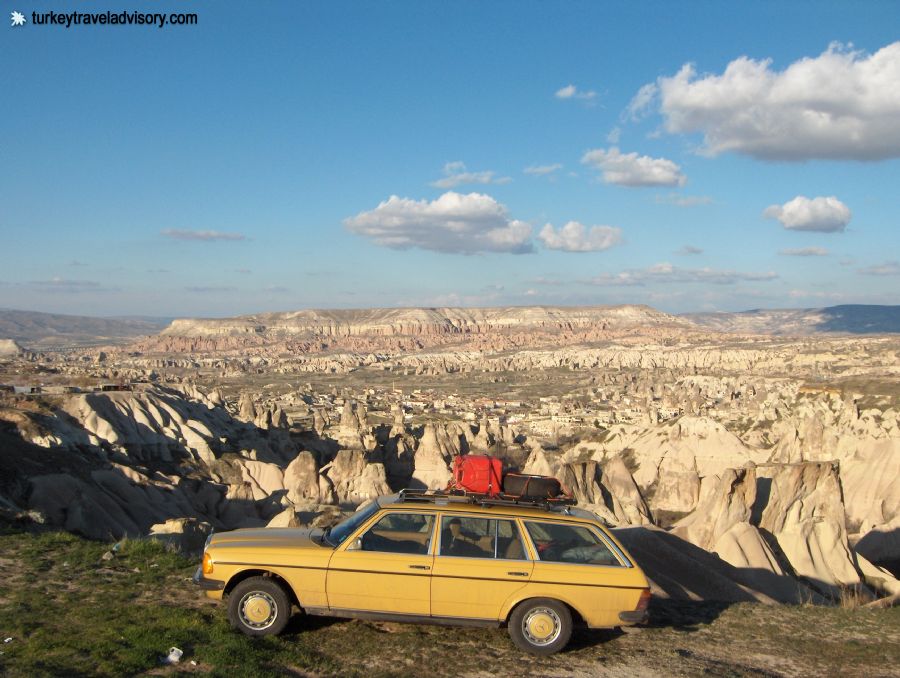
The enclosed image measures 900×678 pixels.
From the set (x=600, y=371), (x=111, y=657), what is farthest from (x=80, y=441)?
(x=600, y=371)

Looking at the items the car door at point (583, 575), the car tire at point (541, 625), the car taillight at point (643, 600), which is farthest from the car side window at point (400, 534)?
the car taillight at point (643, 600)

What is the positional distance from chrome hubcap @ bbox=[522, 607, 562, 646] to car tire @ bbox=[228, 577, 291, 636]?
2.37 m

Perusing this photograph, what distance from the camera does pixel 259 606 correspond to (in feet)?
22.6

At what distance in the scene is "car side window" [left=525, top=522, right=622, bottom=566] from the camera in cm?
710

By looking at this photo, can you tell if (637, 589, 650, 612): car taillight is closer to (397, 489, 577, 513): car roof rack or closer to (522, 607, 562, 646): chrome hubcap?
(522, 607, 562, 646): chrome hubcap

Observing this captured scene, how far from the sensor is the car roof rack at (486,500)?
7.38m

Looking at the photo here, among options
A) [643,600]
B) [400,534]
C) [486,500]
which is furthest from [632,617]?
[400,534]

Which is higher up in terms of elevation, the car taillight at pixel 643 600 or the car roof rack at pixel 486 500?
the car roof rack at pixel 486 500

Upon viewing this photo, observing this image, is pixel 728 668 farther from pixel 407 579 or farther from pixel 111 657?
pixel 111 657

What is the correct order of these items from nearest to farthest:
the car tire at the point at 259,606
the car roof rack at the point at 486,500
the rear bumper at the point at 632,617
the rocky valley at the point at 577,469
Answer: the car tire at the point at 259,606 → the rear bumper at the point at 632,617 → the car roof rack at the point at 486,500 → the rocky valley at the point at 577,469

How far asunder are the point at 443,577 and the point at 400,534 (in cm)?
60

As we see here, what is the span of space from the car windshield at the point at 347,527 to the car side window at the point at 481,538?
818 mm

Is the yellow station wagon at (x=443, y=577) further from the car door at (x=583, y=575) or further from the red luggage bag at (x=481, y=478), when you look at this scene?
the red luggage bag at (x=481, y=478)

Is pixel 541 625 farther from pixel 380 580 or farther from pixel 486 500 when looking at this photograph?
pixel 380 580
